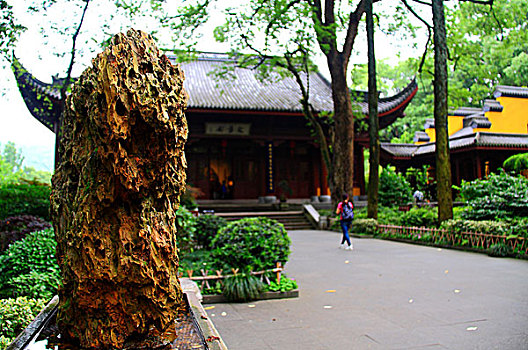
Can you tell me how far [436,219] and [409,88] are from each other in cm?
1045

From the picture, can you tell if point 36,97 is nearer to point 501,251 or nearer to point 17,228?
point 17,228

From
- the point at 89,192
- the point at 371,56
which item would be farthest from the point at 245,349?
the point at 371,56

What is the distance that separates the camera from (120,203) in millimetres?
2326

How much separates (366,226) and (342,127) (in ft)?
11.7

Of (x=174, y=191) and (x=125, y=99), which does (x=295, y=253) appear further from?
(x=125, y=99)

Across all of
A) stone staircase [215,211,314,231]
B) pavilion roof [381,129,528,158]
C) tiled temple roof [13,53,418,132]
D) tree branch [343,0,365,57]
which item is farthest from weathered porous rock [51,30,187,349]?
pavilion roof [381,129,528,158]

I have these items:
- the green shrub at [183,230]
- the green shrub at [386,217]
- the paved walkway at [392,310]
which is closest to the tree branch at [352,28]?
the green shrub at [386,217]

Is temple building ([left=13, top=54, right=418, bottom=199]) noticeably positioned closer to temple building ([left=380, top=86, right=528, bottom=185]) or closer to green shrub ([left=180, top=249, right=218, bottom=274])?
temple building ([left=380, top=86, right=528, bottom=185])

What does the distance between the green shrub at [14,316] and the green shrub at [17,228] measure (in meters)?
2.63

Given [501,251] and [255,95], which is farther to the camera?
[255,95]

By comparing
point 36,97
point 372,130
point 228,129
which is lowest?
point 372,130

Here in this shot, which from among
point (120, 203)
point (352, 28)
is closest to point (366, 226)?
point (352, 28)

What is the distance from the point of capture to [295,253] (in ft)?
29.2

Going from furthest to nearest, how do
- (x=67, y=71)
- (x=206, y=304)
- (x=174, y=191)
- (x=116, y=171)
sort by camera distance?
1. (x=67, y=71)
2. (x=206, y=304)
3. (x=174, y=191)
4. (x=116, y=171)
